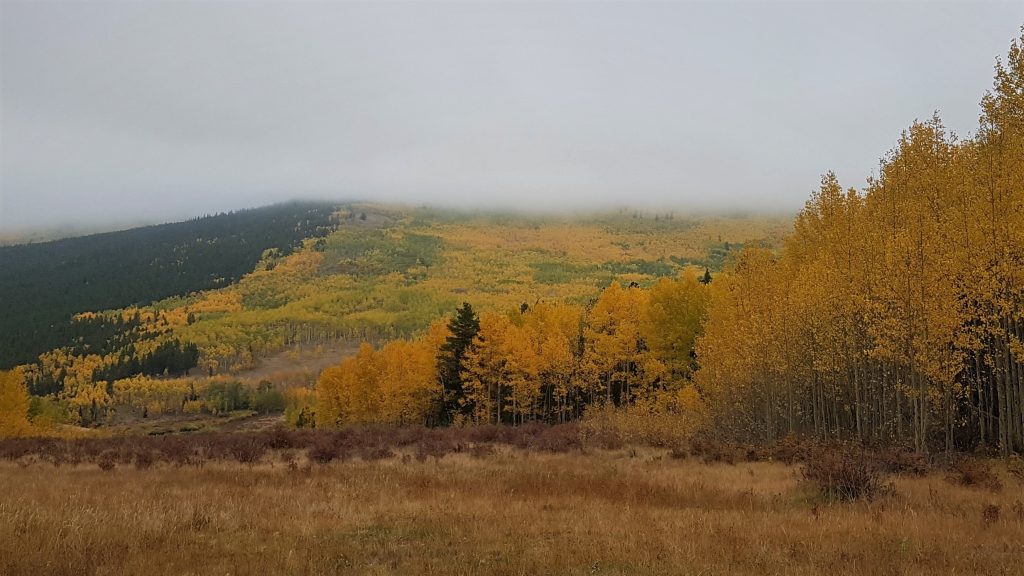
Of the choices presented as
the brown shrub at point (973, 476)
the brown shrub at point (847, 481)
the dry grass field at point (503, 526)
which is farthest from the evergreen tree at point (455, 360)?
the brown shrub at point (847, 481)

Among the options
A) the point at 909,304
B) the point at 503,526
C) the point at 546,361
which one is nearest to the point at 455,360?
the point at 546,361

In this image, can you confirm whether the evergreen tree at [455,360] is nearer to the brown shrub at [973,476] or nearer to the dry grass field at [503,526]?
the dry grass field at [503,526]

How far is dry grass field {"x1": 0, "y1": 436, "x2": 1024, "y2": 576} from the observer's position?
763cm

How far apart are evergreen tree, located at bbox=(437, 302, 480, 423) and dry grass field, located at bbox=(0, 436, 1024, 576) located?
115 ft

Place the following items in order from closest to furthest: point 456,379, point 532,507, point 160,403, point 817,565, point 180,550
Result: point 817,565, point 180,550, point 532,507, point 456,379, point 160,403

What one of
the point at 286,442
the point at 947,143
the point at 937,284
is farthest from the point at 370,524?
the point at 947,143

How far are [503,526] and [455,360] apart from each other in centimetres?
4376

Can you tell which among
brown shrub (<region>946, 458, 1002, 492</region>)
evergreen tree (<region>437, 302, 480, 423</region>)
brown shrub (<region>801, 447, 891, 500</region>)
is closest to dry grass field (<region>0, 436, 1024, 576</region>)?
brown shrub (<region>946, 458, 1002, 492</region>)

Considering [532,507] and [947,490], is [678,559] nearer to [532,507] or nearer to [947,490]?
[532,507]

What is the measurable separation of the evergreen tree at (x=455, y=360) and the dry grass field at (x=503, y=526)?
35137mm

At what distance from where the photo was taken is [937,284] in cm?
1833

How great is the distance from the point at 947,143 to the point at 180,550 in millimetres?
27424

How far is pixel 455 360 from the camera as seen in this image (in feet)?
176

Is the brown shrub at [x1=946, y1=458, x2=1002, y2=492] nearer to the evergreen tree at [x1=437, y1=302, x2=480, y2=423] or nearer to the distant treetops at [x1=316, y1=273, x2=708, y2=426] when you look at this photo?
the distant treetops at [x1=316, y1=273, x2=708, y2=426]
